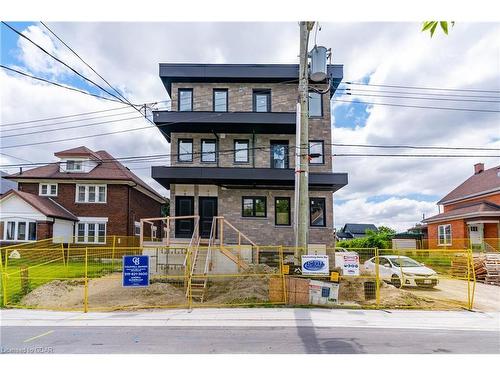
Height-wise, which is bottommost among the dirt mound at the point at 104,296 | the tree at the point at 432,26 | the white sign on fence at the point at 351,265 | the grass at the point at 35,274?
the dirt mound at the point at 104,296

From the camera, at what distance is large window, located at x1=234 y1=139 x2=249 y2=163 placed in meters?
21.5

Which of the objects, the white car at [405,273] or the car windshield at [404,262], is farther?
the car windshield at [404,262]

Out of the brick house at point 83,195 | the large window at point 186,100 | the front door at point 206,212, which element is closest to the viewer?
the front door at point 206,212

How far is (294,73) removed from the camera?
69.4ft

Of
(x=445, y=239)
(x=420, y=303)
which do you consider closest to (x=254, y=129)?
(x=420, y=303)

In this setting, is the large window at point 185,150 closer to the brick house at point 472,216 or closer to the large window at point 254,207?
the large window at point 254,207

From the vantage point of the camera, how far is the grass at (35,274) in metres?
12.6

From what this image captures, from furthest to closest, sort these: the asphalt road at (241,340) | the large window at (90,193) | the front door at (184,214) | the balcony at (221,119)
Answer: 1. the large window at (90,193)
2. the front door at (184,214)
3. the balcony at (221,119)
4. the asphalt road at (241,340)

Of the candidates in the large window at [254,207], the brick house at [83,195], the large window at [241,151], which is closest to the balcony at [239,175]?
the large window at [254,207]

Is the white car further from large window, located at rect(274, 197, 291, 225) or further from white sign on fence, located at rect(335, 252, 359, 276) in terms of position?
large window, located at rect(274, 197, 291, 225)

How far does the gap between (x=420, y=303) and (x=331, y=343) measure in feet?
20.1

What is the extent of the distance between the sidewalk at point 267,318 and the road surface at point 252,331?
2 cm

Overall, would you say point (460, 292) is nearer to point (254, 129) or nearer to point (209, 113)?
point (254, 129)

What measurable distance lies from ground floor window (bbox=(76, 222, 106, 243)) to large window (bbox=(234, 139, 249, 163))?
1208 centimetres
